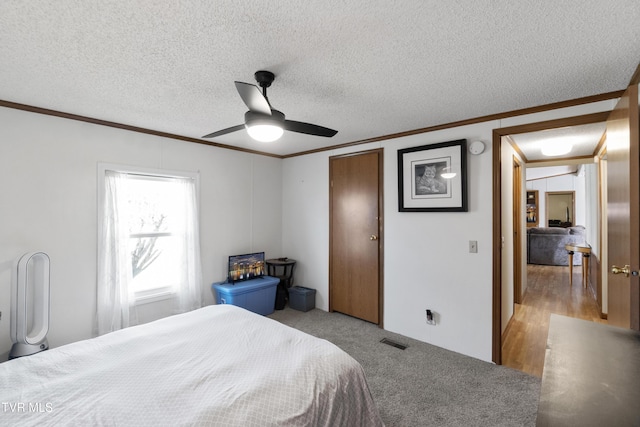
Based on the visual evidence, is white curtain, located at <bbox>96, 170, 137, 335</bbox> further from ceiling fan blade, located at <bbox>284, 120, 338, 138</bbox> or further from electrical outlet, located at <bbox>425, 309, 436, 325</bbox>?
electrical outlet, located at <bbox>425, 309, 436, 325</bbox>

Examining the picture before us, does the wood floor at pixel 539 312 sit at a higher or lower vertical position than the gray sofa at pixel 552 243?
lower

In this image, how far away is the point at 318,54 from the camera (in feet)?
5.82

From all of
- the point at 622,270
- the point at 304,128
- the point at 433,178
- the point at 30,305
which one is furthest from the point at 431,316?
the point at 30,305

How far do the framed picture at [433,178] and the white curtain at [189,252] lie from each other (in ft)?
8.16

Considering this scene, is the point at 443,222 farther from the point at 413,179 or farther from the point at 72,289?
the point at 72,289

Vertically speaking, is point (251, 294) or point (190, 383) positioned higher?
point (190, 383)

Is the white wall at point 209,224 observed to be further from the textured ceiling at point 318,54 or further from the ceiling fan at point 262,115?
the ceiling fan at point 262,115

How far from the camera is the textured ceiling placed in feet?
4.58

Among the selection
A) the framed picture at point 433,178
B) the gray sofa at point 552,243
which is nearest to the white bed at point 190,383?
the framed picture at point 433,178

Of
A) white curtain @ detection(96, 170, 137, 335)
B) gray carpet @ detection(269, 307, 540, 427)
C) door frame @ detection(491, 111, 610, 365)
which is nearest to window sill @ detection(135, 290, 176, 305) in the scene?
white curtain @ detection(96, 170, 137, 335)

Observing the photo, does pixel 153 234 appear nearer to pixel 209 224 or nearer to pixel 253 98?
pixel 209 224

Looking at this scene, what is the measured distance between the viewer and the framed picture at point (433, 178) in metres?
3.04

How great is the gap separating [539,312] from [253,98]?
4.75 meters

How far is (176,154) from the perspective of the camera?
3602mm
